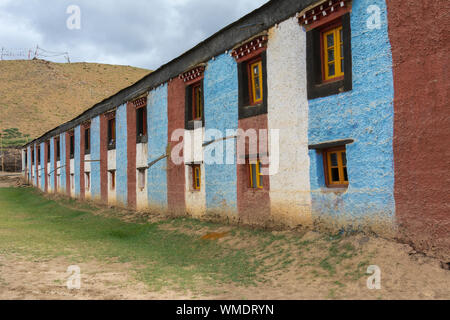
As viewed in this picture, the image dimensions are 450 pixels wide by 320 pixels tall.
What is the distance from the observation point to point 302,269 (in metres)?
7.52

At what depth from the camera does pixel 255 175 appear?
37.7 ft

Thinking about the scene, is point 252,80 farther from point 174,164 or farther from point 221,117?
point 174,164

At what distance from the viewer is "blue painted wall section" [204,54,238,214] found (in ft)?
39.9

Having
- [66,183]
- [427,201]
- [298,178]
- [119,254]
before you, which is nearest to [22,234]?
[119,254]

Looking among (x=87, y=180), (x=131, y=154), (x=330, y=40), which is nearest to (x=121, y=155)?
(x=131, y=154)

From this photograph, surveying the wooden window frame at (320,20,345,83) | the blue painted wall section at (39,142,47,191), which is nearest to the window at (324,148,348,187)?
the wooden window frame at (320,20,345,83)

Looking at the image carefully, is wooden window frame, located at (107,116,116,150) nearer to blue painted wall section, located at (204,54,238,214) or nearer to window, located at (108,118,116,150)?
window, located at (108,118,116,150)

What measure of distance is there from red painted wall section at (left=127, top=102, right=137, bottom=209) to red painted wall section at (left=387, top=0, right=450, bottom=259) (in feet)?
45.1

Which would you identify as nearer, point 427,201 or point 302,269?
point 427,201

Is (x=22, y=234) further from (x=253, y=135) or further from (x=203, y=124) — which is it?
(x=253, y=135)

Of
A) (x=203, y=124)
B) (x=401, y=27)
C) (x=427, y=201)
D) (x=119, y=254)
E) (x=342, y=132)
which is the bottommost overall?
(x=119, y=254)

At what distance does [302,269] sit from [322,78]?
4.59 m

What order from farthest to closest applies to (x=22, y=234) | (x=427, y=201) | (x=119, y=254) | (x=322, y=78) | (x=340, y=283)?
1. (x=22, y=234)
2. (x=119, y=254)
3. (x=322, y=78)
4. (x=427, y=201)
5. (x=340, y=283)

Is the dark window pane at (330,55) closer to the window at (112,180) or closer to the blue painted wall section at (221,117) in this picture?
the blue painted wall section at (221,117)
